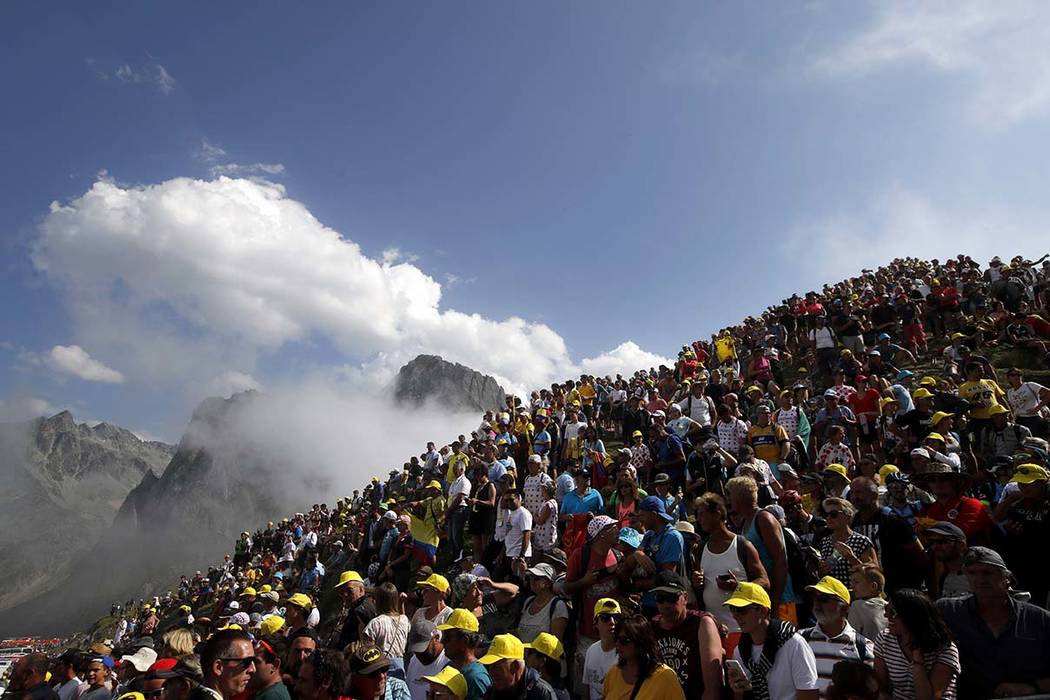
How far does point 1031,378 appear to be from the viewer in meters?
12.0

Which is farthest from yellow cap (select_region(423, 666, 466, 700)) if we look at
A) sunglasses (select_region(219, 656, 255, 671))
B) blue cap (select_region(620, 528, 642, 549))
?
blue cap (select_region(620, 528, 642, 549))

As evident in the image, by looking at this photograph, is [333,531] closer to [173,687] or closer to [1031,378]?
[173,687]

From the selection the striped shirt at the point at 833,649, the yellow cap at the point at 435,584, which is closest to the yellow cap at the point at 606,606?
the striped shirt at the point at 833,649

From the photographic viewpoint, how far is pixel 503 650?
13.5ft

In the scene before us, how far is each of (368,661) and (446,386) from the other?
139390 mm

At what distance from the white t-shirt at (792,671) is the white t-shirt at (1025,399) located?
796 centimetres

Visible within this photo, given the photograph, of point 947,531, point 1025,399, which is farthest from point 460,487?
point 1025,399

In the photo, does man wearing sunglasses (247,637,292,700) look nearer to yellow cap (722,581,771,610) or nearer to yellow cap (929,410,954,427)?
yellow cap (722,581,771,610)

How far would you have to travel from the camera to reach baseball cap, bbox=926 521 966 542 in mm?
4492

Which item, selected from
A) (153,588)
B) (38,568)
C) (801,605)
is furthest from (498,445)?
(38,568)

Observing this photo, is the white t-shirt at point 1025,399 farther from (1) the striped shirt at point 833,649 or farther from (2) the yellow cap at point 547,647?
(2) the yellow cap at point 547,647

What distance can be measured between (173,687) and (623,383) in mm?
14926

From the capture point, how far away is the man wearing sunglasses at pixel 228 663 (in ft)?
13.6

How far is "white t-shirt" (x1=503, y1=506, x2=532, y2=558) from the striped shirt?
16.8ft
